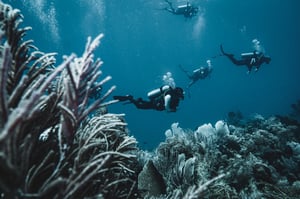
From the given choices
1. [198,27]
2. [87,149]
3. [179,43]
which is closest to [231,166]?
[87,149]

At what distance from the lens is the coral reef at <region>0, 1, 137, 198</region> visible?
121 cm

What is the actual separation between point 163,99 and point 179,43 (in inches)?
3196

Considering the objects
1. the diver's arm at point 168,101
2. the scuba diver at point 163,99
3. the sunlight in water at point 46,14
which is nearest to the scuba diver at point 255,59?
the scuba diver at point 163,99

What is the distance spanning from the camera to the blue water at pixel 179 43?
5293 cm

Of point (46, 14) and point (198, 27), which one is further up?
point (198, 27)

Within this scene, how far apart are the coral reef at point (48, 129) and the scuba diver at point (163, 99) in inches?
140

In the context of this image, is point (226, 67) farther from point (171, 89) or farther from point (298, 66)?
point (171, 89)

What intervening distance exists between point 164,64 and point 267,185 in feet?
311

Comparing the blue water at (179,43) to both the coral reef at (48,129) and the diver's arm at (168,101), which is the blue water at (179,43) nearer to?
the diver's arm at (168,101)

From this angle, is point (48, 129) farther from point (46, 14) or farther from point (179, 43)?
point (179, 43)

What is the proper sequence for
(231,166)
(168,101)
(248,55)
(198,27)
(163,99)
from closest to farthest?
(231,166) → (168,101) → (163,99) → (248,55) → (198,27)

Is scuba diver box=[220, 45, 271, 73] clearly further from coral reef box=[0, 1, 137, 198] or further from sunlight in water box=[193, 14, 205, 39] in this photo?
sunlight in water box=[193, 14, 205, 39]

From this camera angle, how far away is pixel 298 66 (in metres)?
117

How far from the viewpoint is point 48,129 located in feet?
8.63
